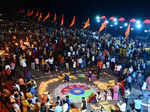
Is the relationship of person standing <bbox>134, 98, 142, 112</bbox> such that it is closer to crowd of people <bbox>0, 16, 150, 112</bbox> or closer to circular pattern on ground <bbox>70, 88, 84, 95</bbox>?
crowd of people <bbox>0, 16, 150, 112</bbox>

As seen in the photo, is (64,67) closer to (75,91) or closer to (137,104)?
(75,91)

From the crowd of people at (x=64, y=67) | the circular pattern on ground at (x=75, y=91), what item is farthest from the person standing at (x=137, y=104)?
the circular pattern on ground at (x=75, y=91)

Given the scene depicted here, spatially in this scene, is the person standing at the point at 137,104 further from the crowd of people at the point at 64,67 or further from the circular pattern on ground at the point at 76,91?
the circular pattern on ground at the point at 76,91

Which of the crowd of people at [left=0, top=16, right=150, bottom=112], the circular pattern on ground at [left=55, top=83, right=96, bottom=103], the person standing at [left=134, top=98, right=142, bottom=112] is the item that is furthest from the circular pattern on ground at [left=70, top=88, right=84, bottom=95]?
the person standing at [left=134, top=98, right=142, bottom=112]

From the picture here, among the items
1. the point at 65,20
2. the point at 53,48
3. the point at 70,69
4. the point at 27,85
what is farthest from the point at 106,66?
the point at 65,20

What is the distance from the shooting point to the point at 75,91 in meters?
13.5

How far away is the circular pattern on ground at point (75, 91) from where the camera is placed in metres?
12.7

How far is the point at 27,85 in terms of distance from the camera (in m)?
11.8

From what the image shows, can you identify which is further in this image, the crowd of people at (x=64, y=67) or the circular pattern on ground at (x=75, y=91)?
the circular pattern on ground at (x=75, y=91)

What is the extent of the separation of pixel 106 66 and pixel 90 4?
115 ft

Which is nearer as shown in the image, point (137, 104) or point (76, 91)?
point (137, 104)

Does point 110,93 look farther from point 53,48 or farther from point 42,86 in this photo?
point 53,48

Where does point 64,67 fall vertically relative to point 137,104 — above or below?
above

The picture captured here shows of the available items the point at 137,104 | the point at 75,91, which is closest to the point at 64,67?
the point at 75,91
